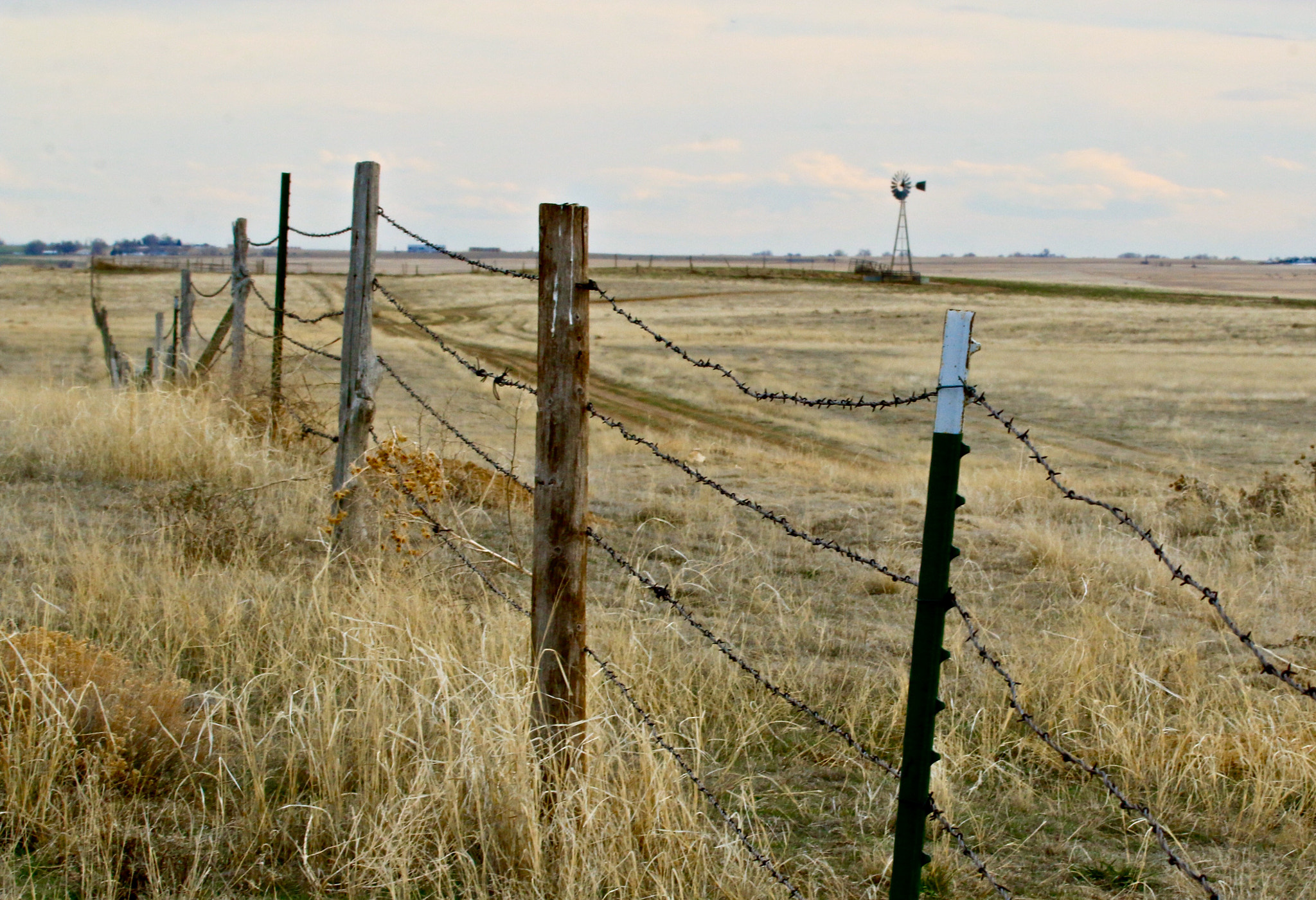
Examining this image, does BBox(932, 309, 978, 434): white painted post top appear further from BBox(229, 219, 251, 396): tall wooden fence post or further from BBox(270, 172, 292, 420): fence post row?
BBox(229, 219, 251, 396): tall wooden fence post

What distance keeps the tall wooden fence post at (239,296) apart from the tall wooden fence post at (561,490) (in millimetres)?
6549

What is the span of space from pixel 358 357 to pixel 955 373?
405cm

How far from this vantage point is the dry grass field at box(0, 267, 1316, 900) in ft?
9.77

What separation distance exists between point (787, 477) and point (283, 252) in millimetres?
5655

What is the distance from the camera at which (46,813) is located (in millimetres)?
3070

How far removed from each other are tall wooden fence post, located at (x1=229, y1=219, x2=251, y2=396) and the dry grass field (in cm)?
34

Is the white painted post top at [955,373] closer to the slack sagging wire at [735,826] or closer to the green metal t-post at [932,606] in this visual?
the green metal t-post at [932,606]

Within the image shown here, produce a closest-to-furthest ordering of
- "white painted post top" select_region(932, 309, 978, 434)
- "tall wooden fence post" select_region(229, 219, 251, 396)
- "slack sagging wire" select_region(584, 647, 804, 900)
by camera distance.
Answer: "white painted post top" select_region(932, 309, 978, 434) < "slack sagging wire" select_region(584, 647, 804, 900) < "tall wooden fence post" select_region(229, 219, 251, 396)

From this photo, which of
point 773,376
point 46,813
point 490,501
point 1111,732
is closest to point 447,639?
point 46,813

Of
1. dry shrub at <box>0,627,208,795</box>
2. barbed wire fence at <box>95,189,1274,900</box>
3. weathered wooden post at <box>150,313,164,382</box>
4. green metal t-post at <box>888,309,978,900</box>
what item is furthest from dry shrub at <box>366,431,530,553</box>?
weathered wooden post at <box>150,313,164,382</box>

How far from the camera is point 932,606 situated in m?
2.22

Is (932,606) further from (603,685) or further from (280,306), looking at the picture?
(280,306)

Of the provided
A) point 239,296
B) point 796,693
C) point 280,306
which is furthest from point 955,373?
point 239,296

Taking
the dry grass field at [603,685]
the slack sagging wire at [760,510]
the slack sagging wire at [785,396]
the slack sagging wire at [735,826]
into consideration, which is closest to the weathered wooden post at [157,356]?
the dry grass field at [603,685]
